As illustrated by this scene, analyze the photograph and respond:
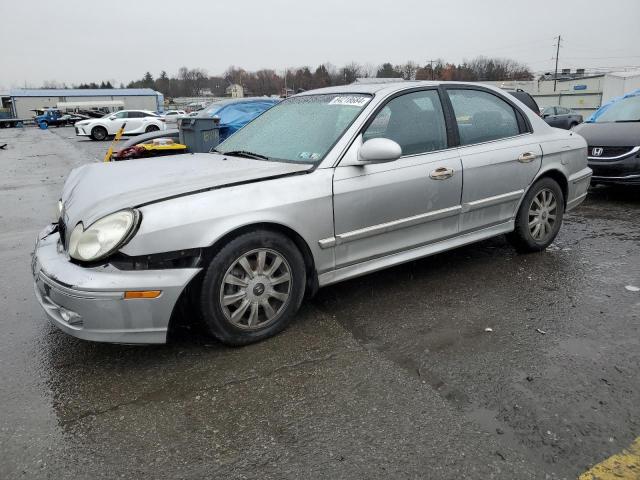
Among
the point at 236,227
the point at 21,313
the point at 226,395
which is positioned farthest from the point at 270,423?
the point at 21,313

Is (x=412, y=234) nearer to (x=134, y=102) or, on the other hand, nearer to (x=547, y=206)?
(x=547, y=206)

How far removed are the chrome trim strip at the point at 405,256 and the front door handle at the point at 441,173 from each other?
1.70ft

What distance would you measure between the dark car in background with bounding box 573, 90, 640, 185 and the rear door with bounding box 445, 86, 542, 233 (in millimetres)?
3401

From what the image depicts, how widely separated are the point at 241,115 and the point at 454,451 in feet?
33.5

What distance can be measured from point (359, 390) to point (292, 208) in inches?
45.2

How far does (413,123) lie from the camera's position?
12.2 feet

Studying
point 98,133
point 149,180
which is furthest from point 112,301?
point 98,133

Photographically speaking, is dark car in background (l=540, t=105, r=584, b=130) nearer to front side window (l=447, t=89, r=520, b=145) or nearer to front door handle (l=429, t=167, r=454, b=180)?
front side window (l=447, t=89, r=520, b=145)

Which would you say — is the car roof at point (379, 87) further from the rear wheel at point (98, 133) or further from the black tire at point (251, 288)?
the rear wheel at point (98, 133)

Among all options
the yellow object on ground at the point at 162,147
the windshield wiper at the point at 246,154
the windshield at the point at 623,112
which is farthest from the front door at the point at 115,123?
the windshield wiper at the point at 246,154

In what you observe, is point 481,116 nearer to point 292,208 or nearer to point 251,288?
point 292,208

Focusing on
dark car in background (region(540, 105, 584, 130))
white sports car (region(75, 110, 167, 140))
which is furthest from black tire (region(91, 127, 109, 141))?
dark car in background (region(540, 105, 584, 130))

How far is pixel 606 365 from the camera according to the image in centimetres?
273

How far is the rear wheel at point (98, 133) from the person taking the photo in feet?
84.5
